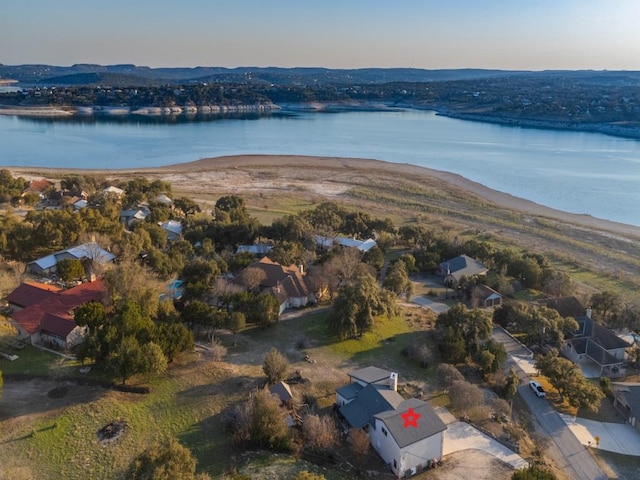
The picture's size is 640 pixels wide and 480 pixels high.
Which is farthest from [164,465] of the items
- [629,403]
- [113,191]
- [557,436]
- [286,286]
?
[113,191]

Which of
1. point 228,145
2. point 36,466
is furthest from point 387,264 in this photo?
point 228,145

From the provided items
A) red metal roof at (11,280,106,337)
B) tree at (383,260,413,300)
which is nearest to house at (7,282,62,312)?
red metal roof at (11,280,106,337)

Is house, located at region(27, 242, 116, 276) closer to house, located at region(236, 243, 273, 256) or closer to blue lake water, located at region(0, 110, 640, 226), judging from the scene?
house, located at region(236, 243, 273, 256)

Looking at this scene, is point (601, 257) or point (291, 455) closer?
point (291, 455)

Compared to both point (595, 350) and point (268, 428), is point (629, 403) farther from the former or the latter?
point (268, 428)

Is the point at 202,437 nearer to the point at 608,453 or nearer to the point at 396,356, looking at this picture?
the point at 396,356

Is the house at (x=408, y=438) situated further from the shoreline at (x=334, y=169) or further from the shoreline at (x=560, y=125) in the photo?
the shoreline at (x=560, y=125)
